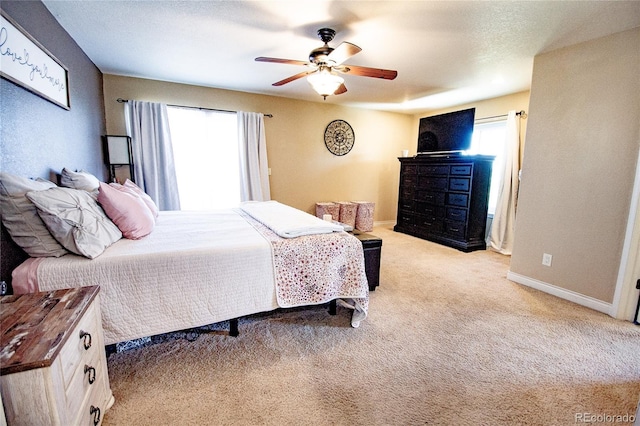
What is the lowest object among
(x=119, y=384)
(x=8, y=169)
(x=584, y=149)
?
(x=119, y=384)

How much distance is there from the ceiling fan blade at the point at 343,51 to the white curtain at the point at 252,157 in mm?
2310

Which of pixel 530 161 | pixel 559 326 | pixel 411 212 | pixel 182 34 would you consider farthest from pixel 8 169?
pixel 411 212

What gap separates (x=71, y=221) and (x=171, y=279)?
570mm

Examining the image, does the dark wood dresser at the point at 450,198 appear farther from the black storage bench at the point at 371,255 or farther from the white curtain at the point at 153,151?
the white curtain at the point at 153,151

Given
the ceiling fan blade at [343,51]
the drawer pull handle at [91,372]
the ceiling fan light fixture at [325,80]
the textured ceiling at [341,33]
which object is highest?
the textured ceiling at [341,33]

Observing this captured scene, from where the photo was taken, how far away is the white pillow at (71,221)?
1.37 m

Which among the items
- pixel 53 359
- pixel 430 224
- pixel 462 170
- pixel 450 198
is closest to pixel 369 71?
pixel 462 170

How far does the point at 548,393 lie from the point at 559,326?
887 mm

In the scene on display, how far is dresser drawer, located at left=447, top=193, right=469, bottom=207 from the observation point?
3.94 meters

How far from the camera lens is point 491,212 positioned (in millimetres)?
4402

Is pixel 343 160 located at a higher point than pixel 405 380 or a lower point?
higher

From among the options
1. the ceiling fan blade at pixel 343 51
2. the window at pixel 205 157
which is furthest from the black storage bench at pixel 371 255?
the window at pixel 205 157

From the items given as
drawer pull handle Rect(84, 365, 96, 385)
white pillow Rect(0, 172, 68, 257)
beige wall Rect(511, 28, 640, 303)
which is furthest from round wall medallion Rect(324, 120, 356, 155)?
drawer pull handle Rect(84, 365, 96, 385)

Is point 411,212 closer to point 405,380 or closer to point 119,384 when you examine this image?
point 405,380
